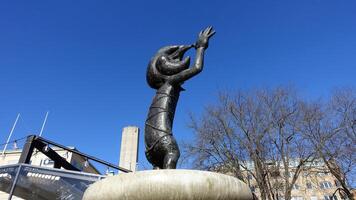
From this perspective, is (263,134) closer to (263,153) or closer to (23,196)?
(263,153)

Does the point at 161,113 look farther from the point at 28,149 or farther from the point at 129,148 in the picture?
the point at 129,148

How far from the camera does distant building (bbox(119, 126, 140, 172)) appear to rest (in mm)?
31219

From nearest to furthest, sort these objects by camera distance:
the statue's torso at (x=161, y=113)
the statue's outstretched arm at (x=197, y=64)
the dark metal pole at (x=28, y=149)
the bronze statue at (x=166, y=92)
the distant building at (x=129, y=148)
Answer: the bronze statue at (x=166, y=92)
the statue's torso at (x=161, y=113)
the statue's outstretched arm at (x=197, y=64)
the dark metal pole at (x=28, y=149)
the distant building at (x=129, y=148)

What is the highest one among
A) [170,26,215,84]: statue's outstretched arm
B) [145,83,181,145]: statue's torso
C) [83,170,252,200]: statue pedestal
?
[170,26,215,84]: statue's outstretched arm

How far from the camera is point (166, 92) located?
380 cm

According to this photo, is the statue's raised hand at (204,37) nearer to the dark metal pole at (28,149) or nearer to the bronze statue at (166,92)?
the bronze statue at (166,92)

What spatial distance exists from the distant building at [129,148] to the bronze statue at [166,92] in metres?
27.5

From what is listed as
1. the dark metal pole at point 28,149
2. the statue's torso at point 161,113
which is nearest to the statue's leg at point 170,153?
the statue's torso at point 161,113

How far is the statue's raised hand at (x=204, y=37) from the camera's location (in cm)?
412

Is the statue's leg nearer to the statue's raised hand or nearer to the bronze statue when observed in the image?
the bronze statue

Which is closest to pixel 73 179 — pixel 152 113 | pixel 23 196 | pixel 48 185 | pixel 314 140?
pixel 48 185

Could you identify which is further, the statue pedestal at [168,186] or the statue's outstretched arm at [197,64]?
the statue's outstretched arm at [197,64]

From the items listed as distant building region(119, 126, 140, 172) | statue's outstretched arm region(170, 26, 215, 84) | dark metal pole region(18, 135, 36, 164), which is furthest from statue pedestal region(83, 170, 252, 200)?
distant building region(119, 126, 140, 172)

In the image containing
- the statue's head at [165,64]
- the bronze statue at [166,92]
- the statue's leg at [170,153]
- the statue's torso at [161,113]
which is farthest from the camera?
the statue's head at [165,64]
